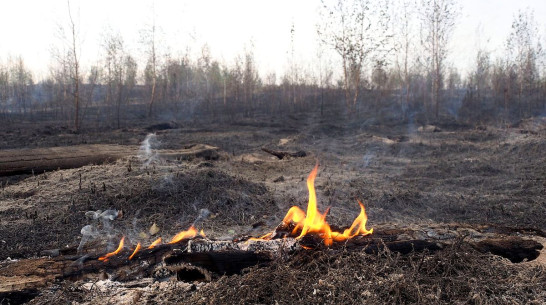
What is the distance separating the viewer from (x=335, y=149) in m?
13.3

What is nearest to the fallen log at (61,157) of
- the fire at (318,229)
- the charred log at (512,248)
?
the fire at (318,229)

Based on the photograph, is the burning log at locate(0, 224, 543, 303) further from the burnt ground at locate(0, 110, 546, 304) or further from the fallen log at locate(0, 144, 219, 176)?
the fallen log at locate(0, 144, 219, 176)

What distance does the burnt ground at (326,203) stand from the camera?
109 inches

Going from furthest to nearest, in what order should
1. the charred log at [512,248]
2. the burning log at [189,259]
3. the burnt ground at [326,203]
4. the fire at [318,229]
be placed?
1. the charred log at [512,248]
2. the fire at [318,229]
3. the burning log at [189,259]
4. the burnt ground at [326,203]

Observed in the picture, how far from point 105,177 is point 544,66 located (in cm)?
2834

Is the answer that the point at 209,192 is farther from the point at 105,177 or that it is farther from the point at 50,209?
the point at 50,209

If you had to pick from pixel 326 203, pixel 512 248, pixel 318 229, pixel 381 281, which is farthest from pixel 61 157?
pixel 512 248

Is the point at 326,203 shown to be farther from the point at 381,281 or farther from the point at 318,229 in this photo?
the point at 381,281

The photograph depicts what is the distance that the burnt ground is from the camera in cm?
277

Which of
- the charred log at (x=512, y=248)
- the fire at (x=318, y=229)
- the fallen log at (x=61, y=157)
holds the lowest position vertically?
the charred log at (x=512, y=248)

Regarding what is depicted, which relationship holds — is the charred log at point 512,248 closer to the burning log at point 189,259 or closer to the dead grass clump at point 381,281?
the burning log at point 189,259

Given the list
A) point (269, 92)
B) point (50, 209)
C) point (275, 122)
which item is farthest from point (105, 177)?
point (269, 92)

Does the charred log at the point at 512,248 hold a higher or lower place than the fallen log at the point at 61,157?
lower

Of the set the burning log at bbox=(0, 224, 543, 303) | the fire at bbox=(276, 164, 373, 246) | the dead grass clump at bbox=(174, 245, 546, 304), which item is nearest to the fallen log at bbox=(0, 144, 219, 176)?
the burning log at bbox=(0, 224, 543, 303)
